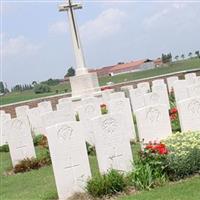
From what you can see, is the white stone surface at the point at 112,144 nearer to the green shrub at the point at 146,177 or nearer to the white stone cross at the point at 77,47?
the green shrub at the point at 146,177

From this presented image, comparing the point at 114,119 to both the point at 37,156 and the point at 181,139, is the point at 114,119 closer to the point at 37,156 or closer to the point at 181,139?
the point at 181,139

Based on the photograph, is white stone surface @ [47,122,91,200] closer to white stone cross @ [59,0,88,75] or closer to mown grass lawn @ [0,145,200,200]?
mown grass lawn @ [0,145,200,200]

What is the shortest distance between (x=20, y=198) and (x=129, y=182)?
1794 mm

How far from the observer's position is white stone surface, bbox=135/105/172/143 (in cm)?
805

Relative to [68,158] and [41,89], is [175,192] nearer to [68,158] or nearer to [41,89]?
[68,158]

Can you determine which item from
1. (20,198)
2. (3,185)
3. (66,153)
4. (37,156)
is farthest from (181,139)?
(37,156)

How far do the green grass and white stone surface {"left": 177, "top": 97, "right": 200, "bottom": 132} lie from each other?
5.98 ft

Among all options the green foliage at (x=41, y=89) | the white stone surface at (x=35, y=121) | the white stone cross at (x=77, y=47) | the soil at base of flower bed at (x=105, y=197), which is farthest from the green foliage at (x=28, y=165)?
the green foliage at (x=41, y=89)

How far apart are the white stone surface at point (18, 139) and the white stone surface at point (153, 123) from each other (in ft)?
10.9

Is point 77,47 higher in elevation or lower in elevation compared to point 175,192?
higher

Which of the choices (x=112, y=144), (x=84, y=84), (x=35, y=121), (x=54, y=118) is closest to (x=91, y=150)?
(x=54, y=118)

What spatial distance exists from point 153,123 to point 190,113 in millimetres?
828

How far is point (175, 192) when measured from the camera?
21.0 ft

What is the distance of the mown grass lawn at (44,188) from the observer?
249 inches
